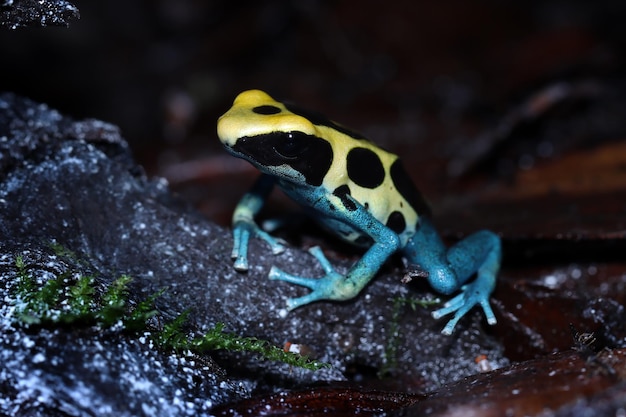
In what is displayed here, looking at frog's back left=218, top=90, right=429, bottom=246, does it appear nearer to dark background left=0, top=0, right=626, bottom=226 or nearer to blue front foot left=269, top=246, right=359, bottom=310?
blue front foot left=269, top=246, right=359, bottom=310

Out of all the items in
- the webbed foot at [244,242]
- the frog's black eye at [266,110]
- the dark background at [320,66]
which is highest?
the dark background at [320,66]

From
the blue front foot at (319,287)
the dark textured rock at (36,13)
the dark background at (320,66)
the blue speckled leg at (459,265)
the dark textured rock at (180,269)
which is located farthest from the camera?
the dark background at (320,66)

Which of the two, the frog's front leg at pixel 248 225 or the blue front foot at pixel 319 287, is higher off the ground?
the frog's front leg at pixel 248 225

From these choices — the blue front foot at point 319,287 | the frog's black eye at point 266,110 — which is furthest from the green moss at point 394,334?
the frog's black eye at point 266,110

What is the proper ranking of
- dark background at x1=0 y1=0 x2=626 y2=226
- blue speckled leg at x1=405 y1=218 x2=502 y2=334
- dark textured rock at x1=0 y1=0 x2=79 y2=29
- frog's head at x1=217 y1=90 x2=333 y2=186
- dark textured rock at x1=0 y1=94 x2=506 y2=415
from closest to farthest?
dark textured rock at x1=0 y1=0 x2=79 y2=29, dark textured rock at x1=0 y1=94 x2=506 y2=415, frog's head at x1=217 y1=90 x2=333 y2=186, blue speckled leg at x1=405 y1=218 x2=502 y2=334, dark background at x1=0 y1=0 x2=626 y2=226

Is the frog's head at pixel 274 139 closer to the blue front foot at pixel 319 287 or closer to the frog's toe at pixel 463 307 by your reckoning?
the blue front foot at pixel 319 287

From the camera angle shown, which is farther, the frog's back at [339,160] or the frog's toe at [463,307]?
the frog's toe at [463,307]

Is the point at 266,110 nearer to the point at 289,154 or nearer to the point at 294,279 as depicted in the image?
the point at 289,154

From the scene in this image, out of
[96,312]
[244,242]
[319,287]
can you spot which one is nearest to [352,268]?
[319,287]

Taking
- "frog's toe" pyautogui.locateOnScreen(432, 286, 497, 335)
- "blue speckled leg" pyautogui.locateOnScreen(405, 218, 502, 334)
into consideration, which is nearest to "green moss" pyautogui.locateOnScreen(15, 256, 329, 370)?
"frog's toe" pyautogui.locateOnScreen(432, 286, 497, 335)
